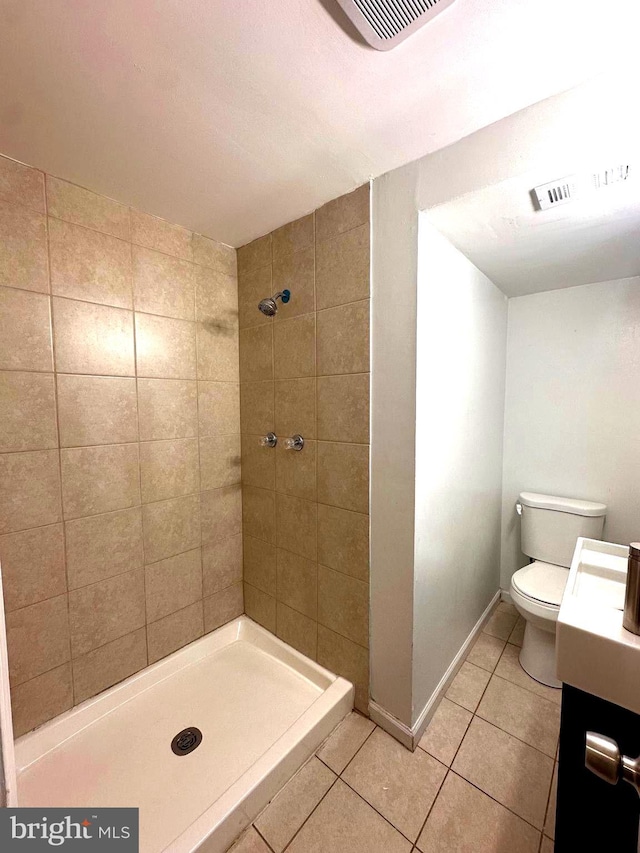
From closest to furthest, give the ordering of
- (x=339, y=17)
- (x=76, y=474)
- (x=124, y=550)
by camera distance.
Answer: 1. (x=339, y=17)
2. (x=76, y=474)
3. (x=124, y=550)

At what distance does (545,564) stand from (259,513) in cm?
160

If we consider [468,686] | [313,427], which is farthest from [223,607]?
[468,686]

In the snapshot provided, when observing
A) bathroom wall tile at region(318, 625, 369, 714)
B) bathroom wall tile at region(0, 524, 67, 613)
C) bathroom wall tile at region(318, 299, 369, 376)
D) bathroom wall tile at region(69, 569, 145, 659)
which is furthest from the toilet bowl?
bathroom wall tile at region(0, 524, 67, 613)

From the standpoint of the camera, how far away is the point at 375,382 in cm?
131

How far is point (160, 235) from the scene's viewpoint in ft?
5.08

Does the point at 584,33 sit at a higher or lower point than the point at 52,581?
higher

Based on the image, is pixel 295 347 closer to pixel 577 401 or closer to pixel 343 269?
pixel 343 269

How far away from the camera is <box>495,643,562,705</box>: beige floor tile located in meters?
1.58

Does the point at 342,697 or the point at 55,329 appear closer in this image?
the point at 55,329

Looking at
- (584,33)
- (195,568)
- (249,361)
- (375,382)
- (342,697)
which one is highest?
(584,33)

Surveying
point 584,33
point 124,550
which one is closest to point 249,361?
point 124,550

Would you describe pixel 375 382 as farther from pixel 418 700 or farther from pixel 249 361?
pixel 418 700

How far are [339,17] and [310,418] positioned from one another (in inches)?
45.3

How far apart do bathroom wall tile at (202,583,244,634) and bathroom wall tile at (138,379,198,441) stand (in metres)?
0.89
